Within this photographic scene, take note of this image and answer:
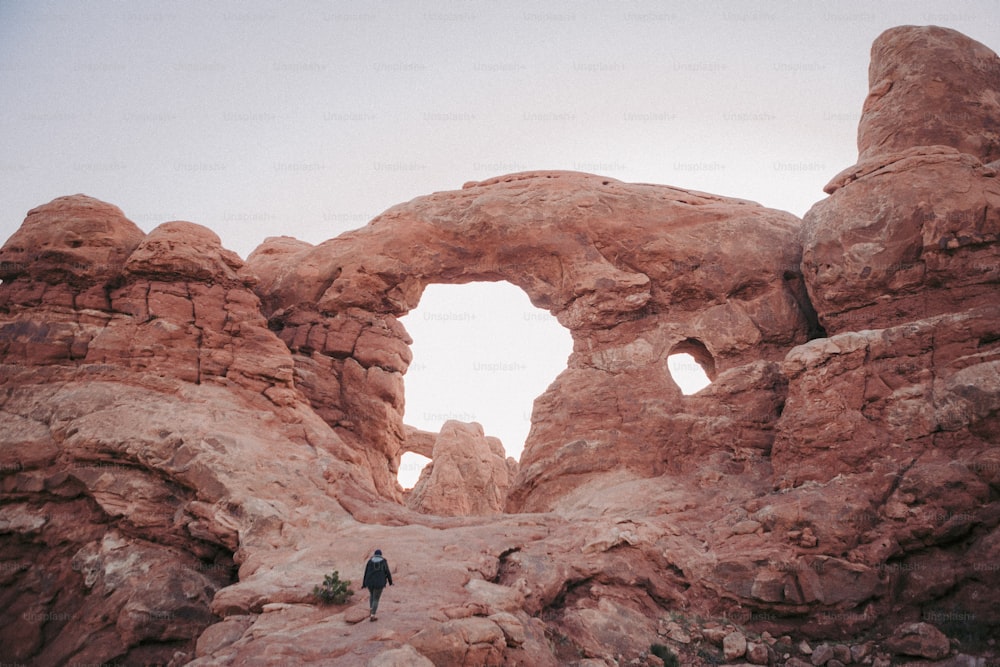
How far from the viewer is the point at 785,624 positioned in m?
12.0

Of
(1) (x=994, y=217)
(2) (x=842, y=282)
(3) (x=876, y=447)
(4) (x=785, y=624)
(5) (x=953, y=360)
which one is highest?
(1) (x=994, y=217)

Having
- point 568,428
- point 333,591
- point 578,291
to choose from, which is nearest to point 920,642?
point 568,428

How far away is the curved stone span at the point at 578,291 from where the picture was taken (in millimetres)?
18609

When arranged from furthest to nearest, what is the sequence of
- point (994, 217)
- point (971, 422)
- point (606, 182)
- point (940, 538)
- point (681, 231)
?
point (606, 182) < point (681, 231) < point (994, 217) < point (971, 422) < point (940, 538)

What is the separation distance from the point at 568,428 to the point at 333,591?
9.80 metres

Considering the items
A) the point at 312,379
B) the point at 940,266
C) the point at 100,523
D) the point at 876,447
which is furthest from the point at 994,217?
the point at 100,523

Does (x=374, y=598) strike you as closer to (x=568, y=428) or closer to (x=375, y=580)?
(x=375, y=580)

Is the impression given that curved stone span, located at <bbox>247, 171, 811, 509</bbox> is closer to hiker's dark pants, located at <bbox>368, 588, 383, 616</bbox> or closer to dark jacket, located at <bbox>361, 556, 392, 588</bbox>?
dark jacket, located at <bbox>361, 556, 392, 588</bbox>

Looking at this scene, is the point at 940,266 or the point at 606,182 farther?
the point at 606,182

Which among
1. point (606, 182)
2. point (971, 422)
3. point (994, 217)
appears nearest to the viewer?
point (971, 422)

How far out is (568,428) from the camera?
18844mm

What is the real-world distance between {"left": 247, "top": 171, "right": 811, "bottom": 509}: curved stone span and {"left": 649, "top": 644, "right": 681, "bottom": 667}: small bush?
22.8 ft

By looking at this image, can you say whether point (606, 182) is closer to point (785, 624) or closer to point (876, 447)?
point (876, 447)

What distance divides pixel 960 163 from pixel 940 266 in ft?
9.75
